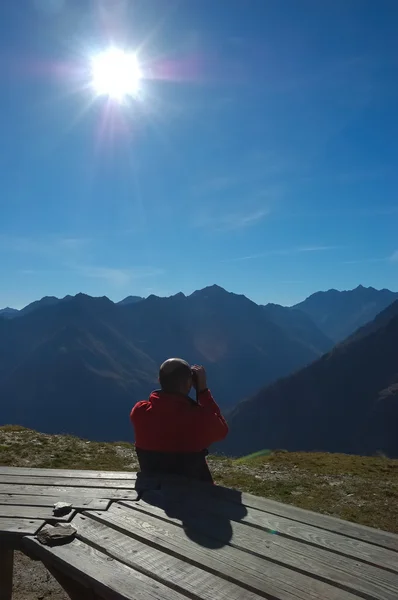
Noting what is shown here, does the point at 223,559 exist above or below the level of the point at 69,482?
below

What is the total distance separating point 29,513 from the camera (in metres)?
4.61

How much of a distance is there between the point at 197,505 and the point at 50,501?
1.71 meters

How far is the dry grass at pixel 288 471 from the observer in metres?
11.2

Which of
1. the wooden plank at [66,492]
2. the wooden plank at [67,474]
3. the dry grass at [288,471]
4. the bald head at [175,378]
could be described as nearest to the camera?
the wooden plank at [66,492]

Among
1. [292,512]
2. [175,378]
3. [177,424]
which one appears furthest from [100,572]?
[175,378]

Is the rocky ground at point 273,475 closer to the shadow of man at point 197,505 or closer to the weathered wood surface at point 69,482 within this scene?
the weathered wood surface at point 69,482

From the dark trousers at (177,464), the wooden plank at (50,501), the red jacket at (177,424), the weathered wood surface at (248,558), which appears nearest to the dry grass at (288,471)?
the dark trousers at (177,464)

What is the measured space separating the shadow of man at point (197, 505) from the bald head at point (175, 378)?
1160mm

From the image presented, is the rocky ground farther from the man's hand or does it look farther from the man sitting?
the man's hand

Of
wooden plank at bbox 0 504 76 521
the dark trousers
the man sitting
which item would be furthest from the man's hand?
wooden plank at bbox 0 504 76 521

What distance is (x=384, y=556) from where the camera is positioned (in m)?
3.70

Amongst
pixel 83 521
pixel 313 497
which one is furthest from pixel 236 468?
pixel 83 521

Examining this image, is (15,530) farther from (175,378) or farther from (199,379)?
(199,379)

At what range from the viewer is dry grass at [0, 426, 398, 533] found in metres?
11.2
